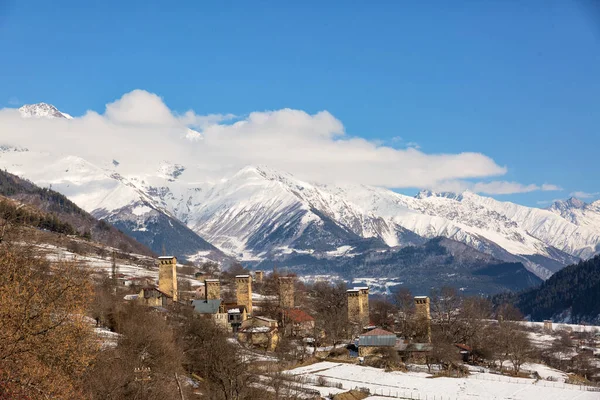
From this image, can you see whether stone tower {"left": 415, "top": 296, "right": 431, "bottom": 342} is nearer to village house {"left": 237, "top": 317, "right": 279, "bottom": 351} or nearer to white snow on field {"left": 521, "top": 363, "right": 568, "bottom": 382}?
white snow on field {"left": 521, "top": 363, "right": 568, "bottom": 382}

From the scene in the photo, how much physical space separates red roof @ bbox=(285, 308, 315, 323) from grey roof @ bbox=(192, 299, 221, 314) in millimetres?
9240

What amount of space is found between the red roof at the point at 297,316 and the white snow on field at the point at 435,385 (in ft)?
Answer: 56.8

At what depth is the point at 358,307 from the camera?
93.8 meters

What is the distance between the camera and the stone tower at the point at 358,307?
92.8m

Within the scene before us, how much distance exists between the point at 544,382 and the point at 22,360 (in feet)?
180

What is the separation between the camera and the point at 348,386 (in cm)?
5819

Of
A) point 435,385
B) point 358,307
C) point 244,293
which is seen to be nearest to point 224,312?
point 244,293

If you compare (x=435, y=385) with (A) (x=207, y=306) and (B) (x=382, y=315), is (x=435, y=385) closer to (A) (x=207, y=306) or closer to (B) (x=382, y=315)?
(A) (x=207, y=306)

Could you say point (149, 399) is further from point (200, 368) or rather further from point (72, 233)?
point (72, 233)

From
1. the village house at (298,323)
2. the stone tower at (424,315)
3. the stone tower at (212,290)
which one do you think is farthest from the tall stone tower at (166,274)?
the stone tower at (424,315)

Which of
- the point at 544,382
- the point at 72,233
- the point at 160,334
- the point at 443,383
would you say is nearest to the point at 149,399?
the point at 160,334

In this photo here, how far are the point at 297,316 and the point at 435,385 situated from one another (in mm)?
29750

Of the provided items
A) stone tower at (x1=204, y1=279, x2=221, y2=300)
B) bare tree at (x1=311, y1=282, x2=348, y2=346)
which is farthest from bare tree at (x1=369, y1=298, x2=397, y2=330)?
stone tower at (x1=204, y1=279, x2=221, y2=300)

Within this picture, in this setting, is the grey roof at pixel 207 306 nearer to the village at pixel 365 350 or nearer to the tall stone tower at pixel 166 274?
the village at pixel 365 350
